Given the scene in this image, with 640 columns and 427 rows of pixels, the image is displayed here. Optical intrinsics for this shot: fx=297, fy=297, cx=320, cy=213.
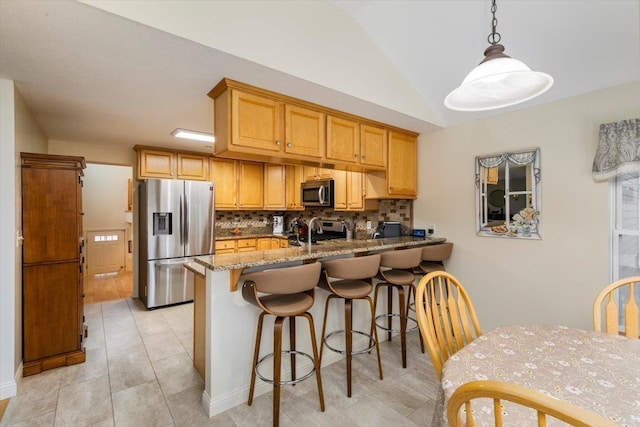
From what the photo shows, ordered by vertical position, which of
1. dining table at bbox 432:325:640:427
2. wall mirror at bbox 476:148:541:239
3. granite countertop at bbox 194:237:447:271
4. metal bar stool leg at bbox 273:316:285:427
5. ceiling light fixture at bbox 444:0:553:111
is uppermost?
ceiling light fixture at bbox 444:0:553:111

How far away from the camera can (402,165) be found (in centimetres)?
337

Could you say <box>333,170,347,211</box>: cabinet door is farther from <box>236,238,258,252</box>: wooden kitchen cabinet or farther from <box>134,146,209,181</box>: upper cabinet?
<box>134,146,209,181</box>: upper cabinet

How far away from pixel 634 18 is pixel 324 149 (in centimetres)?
215

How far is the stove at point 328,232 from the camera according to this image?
4426mm

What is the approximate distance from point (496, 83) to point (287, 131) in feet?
4.82

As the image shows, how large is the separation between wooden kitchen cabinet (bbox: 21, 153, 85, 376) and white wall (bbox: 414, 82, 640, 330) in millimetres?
3598

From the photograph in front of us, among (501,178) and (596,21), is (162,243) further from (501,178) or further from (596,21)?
(596,21)

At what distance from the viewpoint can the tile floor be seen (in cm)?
190

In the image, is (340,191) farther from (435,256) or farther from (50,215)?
(50,215)

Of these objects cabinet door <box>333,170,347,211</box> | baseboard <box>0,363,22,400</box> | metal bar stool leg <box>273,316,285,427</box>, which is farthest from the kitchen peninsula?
cabinet door <box>333,170,347,211</box>

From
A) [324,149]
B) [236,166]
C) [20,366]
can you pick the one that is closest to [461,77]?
[324,149]

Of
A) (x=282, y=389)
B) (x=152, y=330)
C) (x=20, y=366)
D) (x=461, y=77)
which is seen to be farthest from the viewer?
(x=152, y=330)

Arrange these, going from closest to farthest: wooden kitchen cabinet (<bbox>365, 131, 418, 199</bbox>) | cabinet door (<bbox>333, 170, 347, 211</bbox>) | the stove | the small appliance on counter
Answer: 1. wooden kitchen cabinet (<bbox>365, 131, 418, 199</bbox>)
2. the small appliance on counter
3. cabinet door (<bbox>333, 170, 347, 211</bbox>)
4. the stove

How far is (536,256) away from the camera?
8.52 feet
